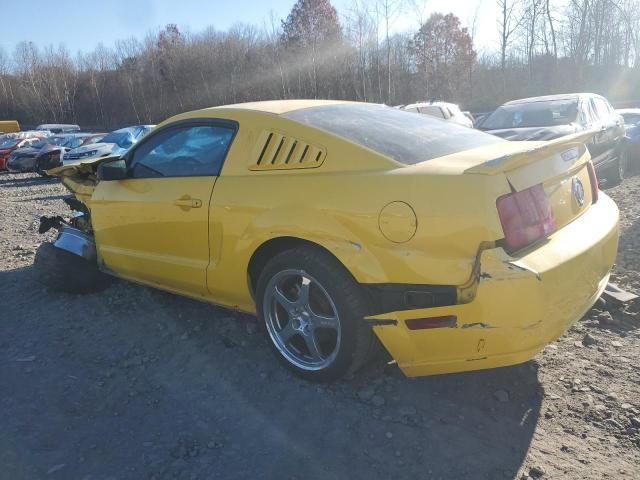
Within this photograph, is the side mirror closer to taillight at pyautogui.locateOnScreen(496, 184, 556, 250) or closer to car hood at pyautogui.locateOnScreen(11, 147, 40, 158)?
taillight at pyautogui.locateOnScreen(496, 184, 556, 250)

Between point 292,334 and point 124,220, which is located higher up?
point 124,220

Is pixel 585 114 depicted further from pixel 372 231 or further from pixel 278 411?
pixel 278 411

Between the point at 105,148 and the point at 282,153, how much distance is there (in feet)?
47.9

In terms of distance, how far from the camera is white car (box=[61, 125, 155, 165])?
1579 cm

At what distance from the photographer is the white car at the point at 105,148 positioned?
51.8 feet

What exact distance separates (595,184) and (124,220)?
3186 millimetres

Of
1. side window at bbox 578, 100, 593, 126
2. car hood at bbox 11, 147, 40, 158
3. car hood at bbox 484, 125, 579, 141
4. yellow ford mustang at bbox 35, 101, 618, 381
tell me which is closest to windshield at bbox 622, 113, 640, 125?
side window at bbox 578, 100, 593, 126

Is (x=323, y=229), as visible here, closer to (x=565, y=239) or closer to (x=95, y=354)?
(x=565, y=239)

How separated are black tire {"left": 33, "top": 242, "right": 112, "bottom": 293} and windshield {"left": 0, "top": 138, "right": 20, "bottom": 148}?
2000 cm

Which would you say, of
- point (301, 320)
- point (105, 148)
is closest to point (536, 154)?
point (301, 320)

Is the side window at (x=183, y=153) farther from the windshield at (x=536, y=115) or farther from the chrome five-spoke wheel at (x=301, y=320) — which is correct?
the windshield at (x=536, y=115)

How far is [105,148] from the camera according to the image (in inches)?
631

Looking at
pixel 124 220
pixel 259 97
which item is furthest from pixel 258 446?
pixel 259 97

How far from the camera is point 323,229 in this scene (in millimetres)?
2697
